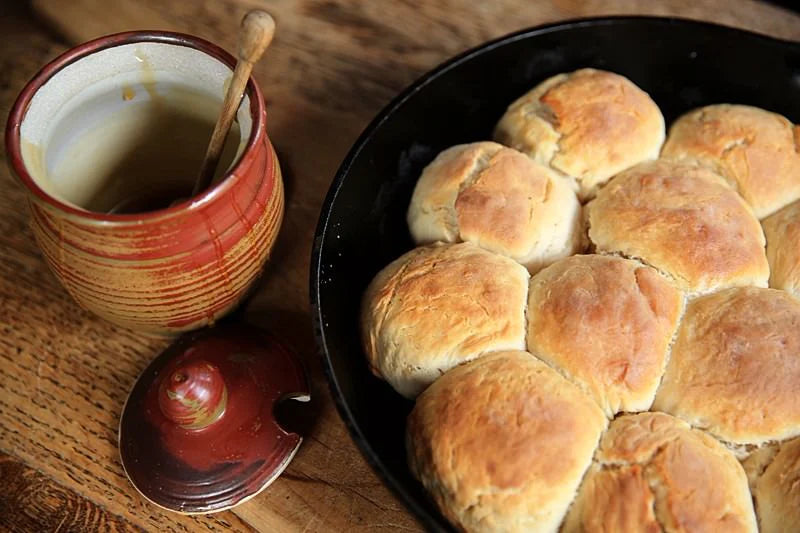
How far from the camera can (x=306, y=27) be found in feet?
4.60

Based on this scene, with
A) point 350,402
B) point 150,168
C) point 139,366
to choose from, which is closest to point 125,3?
point 150,168

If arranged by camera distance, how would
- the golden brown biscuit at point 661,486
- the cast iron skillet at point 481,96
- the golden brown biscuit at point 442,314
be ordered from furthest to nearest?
1. the cast iron skillet at point 481,96
2. the golden brown biscuit at point 442,314
3. the golden brown biscuit at point 661,486

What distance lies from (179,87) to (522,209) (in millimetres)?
479

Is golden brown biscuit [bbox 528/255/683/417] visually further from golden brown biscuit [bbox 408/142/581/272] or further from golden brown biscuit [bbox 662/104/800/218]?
golden brown biscuit [bbox 662/104/800/218]

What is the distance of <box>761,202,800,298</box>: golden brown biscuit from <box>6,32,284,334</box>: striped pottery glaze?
2.15ft

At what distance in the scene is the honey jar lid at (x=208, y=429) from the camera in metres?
0.90

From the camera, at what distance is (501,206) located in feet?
3.09

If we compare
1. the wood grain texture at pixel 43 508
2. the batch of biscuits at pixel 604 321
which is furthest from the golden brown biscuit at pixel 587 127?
the wood grain texture at pixel 43 508

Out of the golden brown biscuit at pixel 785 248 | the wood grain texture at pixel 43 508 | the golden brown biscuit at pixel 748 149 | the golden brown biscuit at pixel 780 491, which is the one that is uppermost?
the golden brown biscuit at pixel 748 149

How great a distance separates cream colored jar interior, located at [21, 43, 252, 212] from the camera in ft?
2.92

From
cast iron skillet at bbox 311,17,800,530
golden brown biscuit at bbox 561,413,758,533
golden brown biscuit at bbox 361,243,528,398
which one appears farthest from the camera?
cast iron skillet at bbox 311,17,800,530

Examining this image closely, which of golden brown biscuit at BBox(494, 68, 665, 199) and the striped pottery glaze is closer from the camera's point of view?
the striped pottery glaze

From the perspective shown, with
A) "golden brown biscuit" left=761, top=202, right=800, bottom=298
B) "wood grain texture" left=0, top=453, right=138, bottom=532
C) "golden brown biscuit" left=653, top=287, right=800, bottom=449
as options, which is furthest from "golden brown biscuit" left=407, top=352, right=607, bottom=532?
"wood grain texture" left=0, top=453, right=138, bottom=532

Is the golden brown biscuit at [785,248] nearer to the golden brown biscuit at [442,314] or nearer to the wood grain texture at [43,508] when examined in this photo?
the golden brown biscuit at [442,314]
